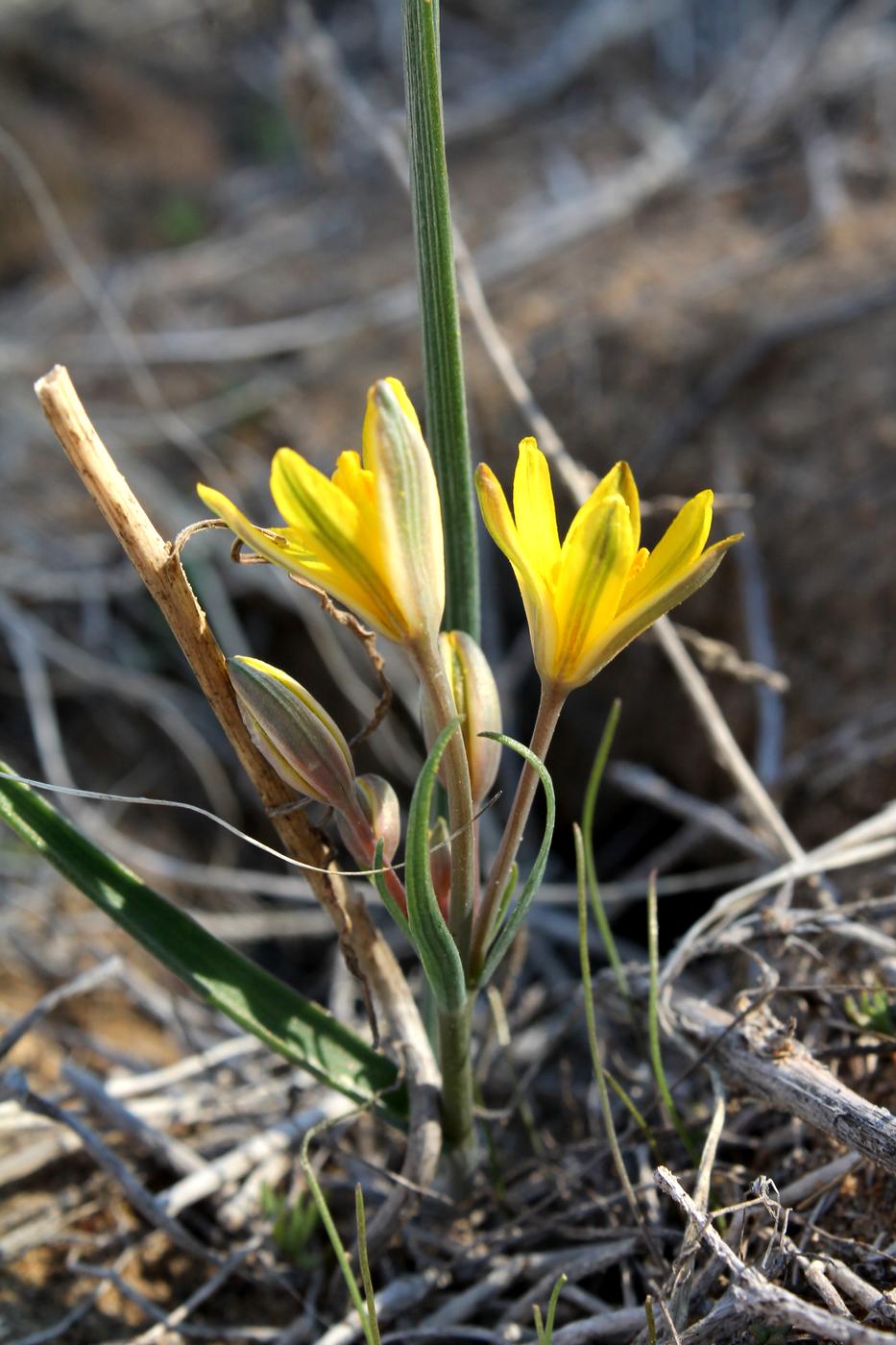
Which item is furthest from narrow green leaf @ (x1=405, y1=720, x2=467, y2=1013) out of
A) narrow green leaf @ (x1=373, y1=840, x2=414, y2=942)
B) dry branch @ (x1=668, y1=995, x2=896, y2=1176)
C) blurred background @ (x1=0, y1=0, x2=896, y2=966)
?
blurred background @ (x1=0, y1=0, x2=896, y2=966)

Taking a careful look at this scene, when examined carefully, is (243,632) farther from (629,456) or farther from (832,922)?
(832,922)

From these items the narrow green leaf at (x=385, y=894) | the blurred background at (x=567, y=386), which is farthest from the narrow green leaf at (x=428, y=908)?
the blurred background at (x=567, y=386)

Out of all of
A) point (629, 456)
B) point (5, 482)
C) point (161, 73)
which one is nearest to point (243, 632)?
point (5, 482)

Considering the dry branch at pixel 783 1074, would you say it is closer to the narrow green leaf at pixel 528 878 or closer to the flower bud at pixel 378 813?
the narrow green leaf at pixel 528 878

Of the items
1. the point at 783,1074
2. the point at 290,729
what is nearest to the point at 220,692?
the point at 290,729

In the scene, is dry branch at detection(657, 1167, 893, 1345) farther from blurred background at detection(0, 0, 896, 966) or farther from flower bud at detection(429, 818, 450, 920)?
blurred background at detection(0, 0, 896, 966)

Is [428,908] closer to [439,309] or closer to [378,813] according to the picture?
[378,813]
